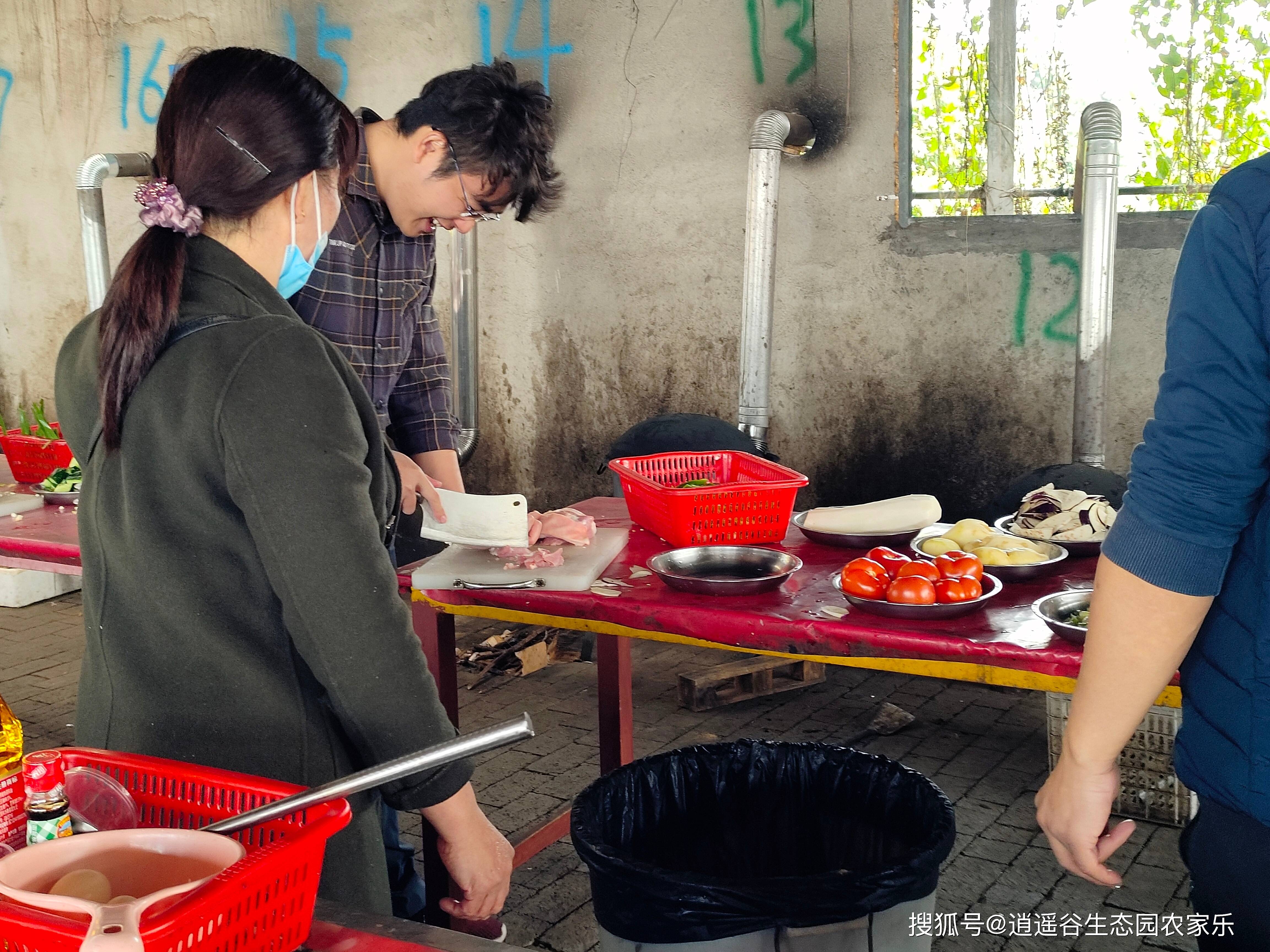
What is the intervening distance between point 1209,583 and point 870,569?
1269 mm

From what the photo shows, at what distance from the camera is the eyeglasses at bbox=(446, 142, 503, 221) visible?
9.46 ft

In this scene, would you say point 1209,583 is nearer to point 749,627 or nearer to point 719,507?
point 749,627

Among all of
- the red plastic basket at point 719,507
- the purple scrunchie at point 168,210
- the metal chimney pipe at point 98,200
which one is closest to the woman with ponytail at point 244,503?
the purple scrunchie at point 168,210

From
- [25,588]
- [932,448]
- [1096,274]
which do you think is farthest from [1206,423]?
[25,588]

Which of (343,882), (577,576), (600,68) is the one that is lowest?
(343,882)

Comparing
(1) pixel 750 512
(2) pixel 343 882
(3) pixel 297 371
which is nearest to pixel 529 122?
(1) pixel 750 512

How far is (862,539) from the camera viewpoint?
114 inches

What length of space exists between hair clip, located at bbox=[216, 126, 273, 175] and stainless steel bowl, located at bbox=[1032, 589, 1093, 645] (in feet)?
5.55

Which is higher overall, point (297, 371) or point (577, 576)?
point (297, 371)

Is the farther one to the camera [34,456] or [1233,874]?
[34,456]

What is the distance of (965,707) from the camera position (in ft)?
15.1

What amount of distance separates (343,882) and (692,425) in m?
3.49

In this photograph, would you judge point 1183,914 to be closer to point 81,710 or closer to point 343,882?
point 343,882

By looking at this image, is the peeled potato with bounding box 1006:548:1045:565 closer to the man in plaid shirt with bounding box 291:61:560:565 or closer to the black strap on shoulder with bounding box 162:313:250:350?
the man in plaid shirt with bounding box 291:61:560:565
